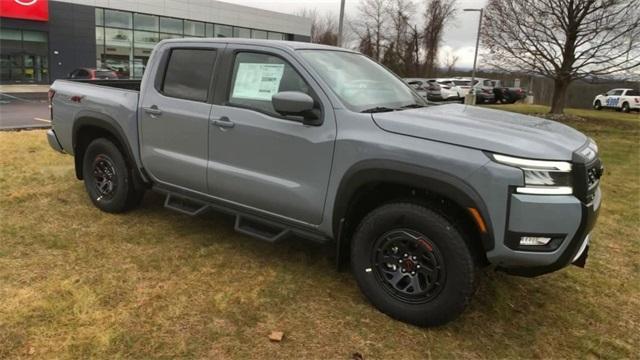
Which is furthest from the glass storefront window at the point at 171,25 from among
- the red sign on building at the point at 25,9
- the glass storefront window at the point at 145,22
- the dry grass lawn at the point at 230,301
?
the dry grass lawn at the point at 230,301

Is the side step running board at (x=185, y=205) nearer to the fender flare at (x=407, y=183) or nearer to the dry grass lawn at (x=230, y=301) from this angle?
the dry grass lawn at (x=230, y=301)

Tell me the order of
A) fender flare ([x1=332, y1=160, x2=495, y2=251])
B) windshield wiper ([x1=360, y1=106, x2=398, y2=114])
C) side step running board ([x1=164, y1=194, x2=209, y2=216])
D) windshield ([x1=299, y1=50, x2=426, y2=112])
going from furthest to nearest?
side step running board ([x1=164, y1=194, x2=209, y2=216])
windshield ([x1=299, y1=50, x2=426, y2=112])
windshield wiper ([x1=360, y1=106, x2=398, y2=114])
fender flare ([x1=332, y1=160, x2=495, y2=251])

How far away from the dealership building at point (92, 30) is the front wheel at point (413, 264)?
29.1 meters

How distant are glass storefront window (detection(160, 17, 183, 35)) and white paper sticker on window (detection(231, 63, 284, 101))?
123ft

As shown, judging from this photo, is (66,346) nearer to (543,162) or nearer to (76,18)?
(543,162)

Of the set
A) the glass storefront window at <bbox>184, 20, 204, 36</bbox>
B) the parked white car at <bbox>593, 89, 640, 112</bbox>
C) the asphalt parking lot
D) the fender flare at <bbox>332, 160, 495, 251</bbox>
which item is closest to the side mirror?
the fender flare at <bbox>332, 160, 495, 251</bbox>

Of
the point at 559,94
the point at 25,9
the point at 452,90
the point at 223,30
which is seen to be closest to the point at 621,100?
the point at 452,90

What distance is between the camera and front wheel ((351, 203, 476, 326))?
3.17 metres

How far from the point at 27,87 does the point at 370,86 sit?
107 feet

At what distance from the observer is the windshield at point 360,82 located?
3.78 meters

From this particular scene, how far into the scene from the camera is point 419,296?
3.39 meters

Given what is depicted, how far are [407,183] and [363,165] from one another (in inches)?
12.5

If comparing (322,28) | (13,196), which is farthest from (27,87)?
(322,28)

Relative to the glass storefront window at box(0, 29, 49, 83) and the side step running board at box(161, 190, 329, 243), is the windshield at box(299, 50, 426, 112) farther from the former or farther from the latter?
the glass storefront window at box(0, 29, 49, 83)
